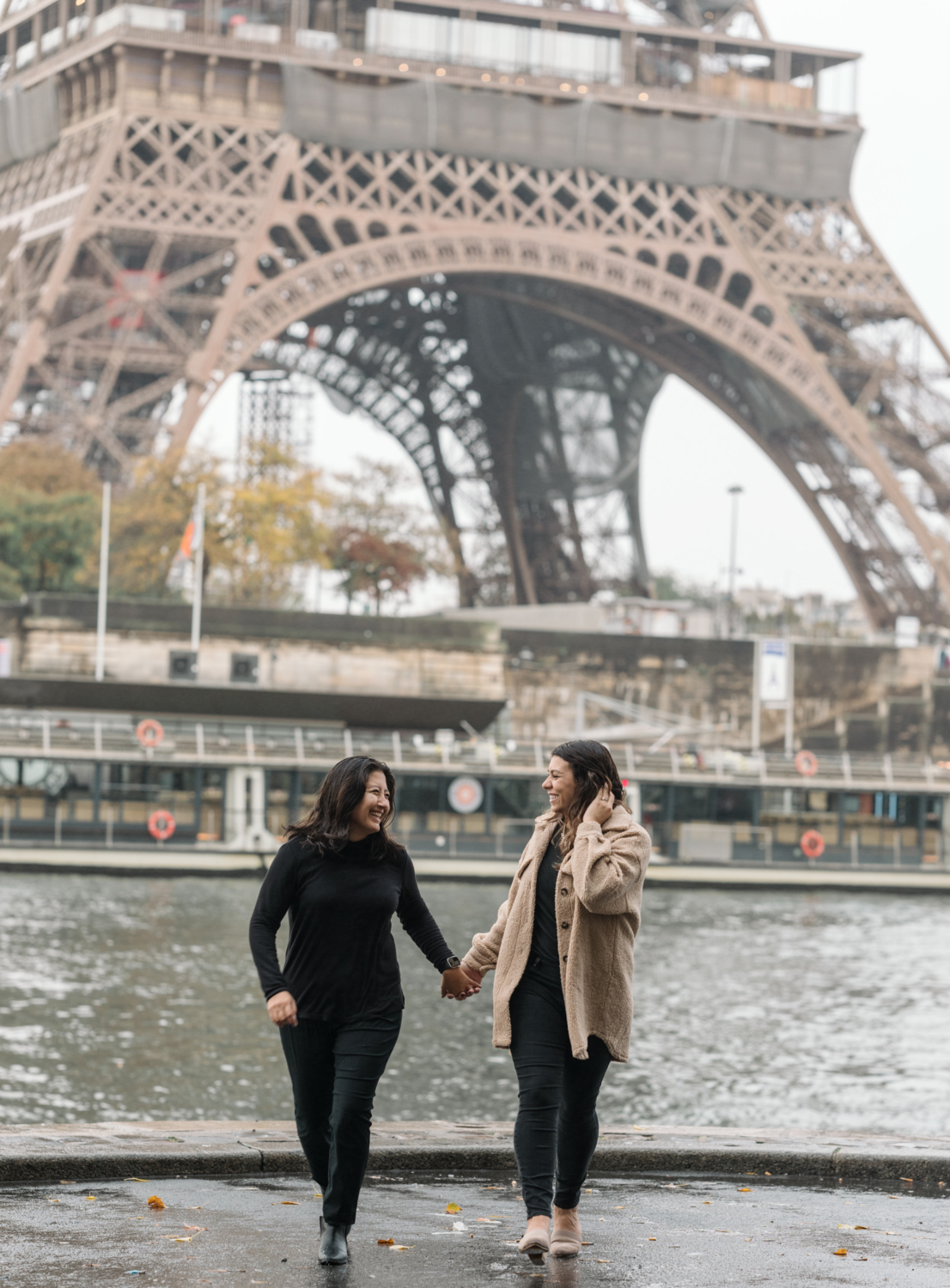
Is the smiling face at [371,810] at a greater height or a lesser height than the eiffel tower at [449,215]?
lesser

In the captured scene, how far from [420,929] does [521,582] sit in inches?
2201

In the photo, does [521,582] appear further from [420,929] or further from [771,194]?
[420,929]

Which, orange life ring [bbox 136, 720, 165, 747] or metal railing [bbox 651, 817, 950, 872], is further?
metal railing [bbox 651, 817, 950, 872]

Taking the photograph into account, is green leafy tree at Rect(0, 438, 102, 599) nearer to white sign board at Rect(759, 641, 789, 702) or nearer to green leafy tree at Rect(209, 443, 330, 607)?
green leafy tree at Rect(209, 443, 330, 607)

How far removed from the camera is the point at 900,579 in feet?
169

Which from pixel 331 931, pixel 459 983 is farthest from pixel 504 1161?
pixel 331 931

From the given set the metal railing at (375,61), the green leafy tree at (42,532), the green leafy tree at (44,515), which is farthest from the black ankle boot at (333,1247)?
the green leafy tree at (42,532)

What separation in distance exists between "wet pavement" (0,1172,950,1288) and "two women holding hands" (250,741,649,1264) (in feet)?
0.82

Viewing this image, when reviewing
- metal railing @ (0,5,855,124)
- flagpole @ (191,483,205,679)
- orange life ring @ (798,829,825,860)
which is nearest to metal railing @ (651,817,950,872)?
orange life ring @ (798,829,825,860)

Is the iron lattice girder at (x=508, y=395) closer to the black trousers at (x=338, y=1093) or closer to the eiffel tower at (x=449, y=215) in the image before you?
the eiffel tower at (x=449, y=215)

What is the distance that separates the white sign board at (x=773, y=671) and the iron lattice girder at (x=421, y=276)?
3181 millimetres

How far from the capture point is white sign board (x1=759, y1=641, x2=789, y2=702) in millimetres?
51281

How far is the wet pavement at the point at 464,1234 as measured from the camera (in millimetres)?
6195

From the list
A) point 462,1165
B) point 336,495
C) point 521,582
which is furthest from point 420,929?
point 521,582
